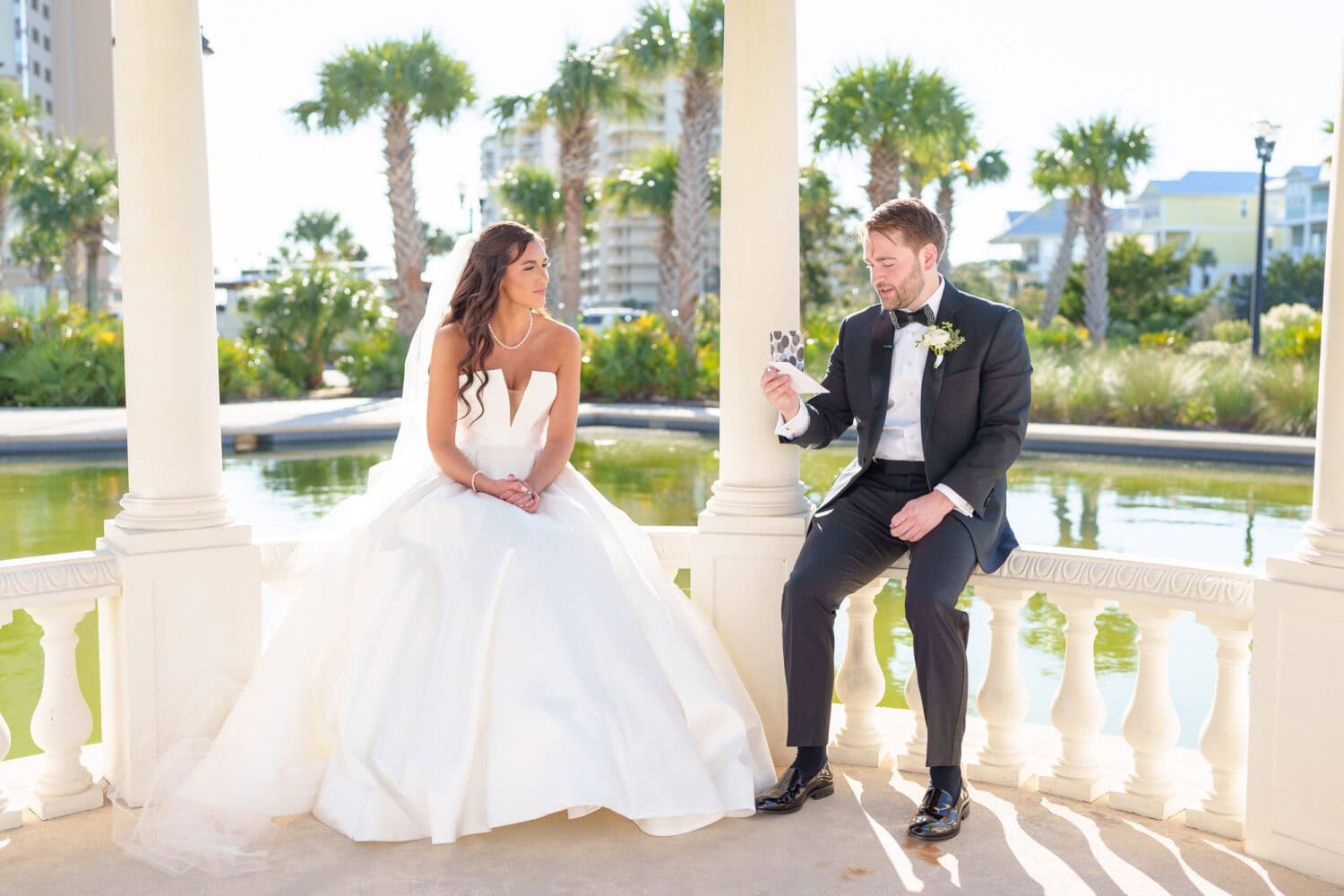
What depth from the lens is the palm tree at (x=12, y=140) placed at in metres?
29.4

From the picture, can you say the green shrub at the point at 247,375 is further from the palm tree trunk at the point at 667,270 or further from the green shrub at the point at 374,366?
the palm tree trunk at the point at 667,270

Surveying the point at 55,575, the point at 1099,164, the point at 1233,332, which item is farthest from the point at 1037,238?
the point at 55,575

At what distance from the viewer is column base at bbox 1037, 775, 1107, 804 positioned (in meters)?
3.61

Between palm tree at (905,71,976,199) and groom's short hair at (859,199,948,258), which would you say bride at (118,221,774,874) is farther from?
palm tree at (905,71,976,199)

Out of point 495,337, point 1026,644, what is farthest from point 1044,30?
point 495,337

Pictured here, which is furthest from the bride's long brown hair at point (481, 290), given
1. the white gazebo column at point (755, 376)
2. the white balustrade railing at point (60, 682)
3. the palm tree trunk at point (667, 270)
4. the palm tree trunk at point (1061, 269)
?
the palm tree trunk at point (1061, 269)

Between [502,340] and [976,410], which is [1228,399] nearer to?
[976,410]

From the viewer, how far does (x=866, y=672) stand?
394 cm

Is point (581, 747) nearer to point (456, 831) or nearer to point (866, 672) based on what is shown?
point (456, 831)

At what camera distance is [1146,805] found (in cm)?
348

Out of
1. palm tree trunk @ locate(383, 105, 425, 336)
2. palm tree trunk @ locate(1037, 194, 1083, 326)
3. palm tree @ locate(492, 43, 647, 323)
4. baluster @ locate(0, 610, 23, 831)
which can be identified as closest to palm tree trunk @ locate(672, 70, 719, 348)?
palm tree @ locate(492, 43, 647, 323)

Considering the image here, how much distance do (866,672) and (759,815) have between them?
2.28ft

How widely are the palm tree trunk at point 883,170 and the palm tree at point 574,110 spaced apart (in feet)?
19.3

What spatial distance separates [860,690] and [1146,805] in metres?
0.91
